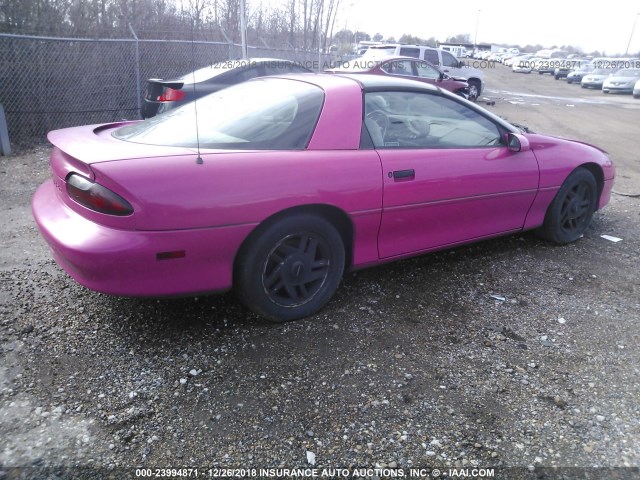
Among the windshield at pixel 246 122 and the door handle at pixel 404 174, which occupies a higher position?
the windshield at pixel 246 122

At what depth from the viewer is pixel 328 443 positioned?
2201 mm

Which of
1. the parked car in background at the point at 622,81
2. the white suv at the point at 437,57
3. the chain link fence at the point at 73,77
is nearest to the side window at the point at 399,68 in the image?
the white suv at the point at 437,57

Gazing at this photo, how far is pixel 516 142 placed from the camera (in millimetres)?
3932

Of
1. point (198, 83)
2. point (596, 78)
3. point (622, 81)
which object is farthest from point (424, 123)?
point (596, 78)

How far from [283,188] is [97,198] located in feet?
3.08

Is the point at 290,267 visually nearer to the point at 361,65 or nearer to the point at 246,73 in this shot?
the point at 246,73

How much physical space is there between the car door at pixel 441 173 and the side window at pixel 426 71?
1041cm

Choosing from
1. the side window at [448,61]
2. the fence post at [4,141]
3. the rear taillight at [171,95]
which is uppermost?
the side window at [448,61]

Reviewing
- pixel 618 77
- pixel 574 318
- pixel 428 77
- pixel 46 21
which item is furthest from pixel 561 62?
pixel 574 318

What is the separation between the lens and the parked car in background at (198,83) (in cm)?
719

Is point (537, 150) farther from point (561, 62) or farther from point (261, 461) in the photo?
point (561, 62)

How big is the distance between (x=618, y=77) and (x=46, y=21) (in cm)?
2831

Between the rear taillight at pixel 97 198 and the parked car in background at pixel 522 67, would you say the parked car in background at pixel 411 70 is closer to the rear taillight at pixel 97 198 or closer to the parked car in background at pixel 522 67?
the rear taillight at pixel 97 198

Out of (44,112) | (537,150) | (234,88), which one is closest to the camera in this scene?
(234,88)
